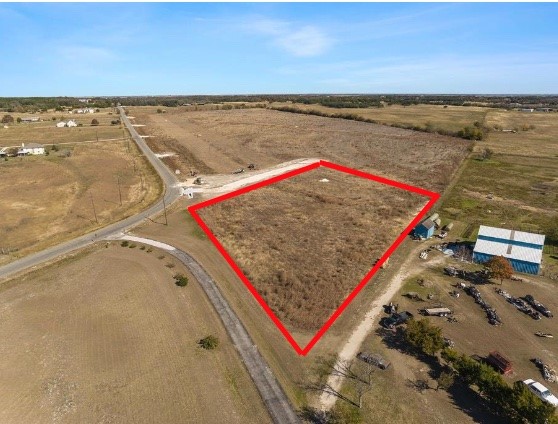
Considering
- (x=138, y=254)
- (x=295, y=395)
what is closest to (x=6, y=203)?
(x=138, y=254)

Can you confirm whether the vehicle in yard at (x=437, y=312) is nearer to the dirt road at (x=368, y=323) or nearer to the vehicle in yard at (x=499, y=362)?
the dirt road at (x=368, y=323)

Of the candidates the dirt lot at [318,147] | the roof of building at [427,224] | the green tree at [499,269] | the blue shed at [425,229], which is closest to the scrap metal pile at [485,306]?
the green tree at [499,269]

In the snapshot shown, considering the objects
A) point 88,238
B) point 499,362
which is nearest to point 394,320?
point 499,362

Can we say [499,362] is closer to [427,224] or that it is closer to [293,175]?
[427,224]

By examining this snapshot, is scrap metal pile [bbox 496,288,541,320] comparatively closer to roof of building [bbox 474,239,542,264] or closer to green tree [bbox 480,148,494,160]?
roof of building [bbox 474,239,542,264]

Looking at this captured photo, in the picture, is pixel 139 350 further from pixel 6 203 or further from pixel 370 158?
pixel 370 158
